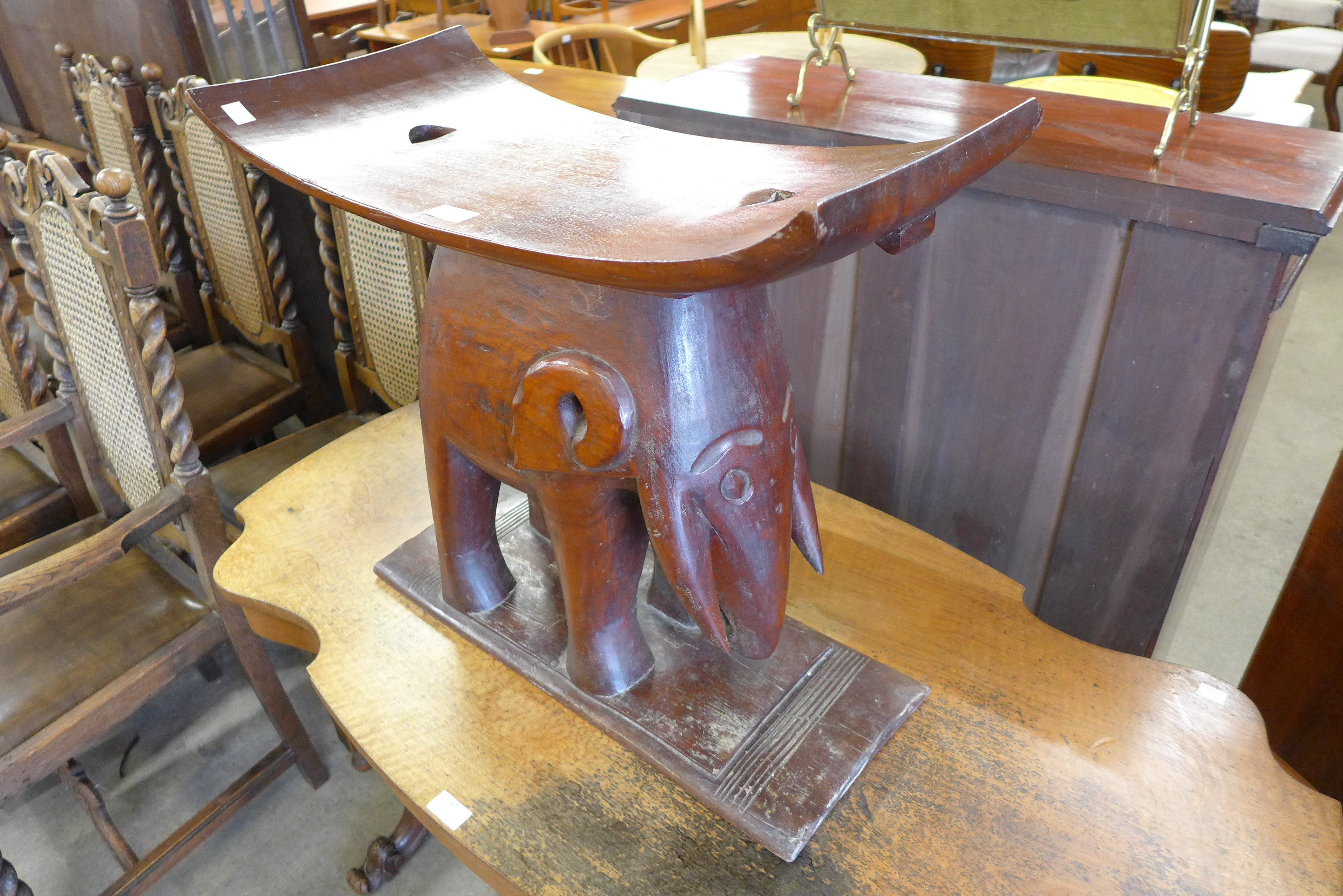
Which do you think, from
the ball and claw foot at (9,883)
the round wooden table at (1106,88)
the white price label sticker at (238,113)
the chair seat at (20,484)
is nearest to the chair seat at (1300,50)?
the round wooden table at (1106,88)

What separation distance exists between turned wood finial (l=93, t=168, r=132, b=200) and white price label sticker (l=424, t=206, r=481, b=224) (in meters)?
0.74

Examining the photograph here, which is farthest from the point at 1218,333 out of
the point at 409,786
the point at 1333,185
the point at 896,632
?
the point at 409,786

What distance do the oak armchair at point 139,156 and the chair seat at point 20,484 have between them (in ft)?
1.90

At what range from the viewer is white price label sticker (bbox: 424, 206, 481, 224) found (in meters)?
0.56

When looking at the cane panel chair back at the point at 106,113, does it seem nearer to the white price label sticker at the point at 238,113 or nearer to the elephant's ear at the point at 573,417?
the white price label sticker at the point at 238,113

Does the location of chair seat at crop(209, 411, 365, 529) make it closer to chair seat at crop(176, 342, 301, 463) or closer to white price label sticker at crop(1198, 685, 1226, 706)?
chair seat at crop(176, 342, 301, 463)

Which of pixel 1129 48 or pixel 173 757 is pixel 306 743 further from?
pixel 1129 48

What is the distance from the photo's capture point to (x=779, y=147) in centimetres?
67

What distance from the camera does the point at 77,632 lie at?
4.24 feet

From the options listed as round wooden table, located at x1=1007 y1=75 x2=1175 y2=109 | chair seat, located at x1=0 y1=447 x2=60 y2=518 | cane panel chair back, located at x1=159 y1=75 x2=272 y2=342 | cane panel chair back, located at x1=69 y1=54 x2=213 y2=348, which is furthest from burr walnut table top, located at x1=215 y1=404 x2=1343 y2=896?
cane panel chair back, located at x1=69 y1=54 x2=213 y2=348

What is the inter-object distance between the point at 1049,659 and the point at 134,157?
82.1 inches

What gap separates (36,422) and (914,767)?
4.59 ft

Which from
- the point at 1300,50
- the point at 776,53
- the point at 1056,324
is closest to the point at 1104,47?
the point at 1056,324

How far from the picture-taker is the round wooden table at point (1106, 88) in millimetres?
1772
